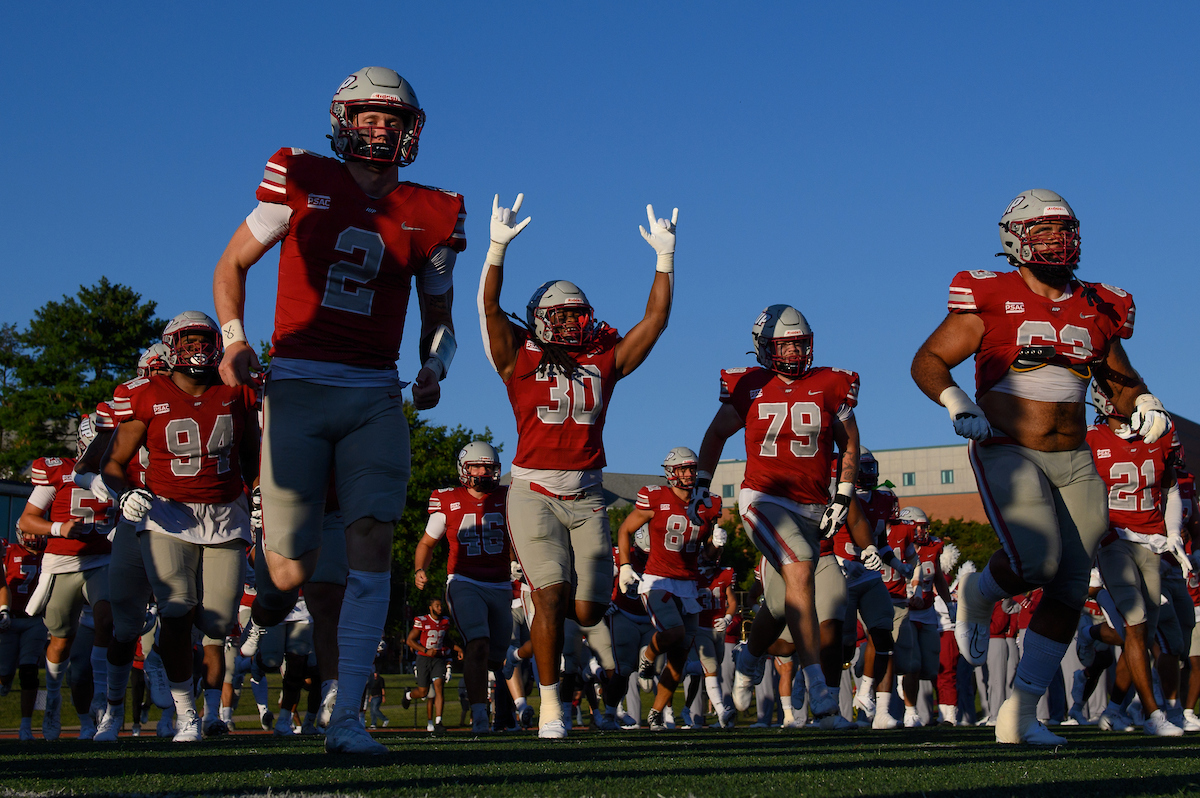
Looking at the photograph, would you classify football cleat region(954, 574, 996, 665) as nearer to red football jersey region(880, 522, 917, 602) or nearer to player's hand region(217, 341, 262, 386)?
player's hand region(217, 341, 262, 386)

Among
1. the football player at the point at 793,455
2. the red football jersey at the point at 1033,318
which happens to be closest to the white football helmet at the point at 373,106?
the red football jersey at the point at 1033,318

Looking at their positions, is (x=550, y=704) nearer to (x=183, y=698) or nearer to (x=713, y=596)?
(x=183, y=698)

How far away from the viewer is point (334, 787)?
3.37 m

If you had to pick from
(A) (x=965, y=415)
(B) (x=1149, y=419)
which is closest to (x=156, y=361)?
(A) (x=965, y=415)

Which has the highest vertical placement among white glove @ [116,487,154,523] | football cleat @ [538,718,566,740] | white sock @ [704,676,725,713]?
white glove @ [116,487,154,523]

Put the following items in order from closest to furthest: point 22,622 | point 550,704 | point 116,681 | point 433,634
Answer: point 550,704, point 116,681, point 22,622, point 433,634

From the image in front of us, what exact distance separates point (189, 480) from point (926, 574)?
8.52m

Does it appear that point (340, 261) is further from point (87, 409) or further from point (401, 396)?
point (87, 409)

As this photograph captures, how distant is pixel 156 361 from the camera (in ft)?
25.9

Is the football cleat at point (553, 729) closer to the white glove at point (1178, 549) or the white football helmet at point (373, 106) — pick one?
the white football helmet at point (373, 106)

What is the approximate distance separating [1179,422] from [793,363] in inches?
2072

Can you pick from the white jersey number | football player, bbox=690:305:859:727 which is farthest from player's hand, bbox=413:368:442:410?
the white jersey number

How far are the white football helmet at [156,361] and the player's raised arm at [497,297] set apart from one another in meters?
1.98

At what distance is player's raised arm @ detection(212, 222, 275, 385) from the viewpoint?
15.0 ft
